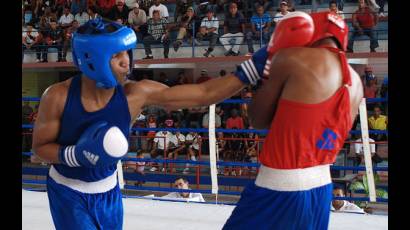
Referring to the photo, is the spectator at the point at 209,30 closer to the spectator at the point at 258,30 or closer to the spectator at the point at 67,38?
the spectator at the point at 258,30

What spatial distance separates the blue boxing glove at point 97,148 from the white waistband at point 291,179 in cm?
49

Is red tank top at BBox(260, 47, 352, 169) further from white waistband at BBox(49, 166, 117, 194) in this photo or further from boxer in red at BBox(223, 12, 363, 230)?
white waistband at BBox(49, 166, 117, 194)

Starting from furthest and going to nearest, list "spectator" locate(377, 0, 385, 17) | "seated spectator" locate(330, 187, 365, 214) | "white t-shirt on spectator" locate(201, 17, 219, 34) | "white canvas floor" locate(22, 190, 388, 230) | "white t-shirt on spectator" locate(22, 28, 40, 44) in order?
"white t-shirt on spectator" locate(22, 28, 40, 44), "white t-shirt on spectator" locate(201, 17, 219, 34), "spectator" locate(377, 0, 385, 17), "seated spectator" locate(330, 187, 365, 214), "white canvas floor" locate(22, 190, 388, 230)

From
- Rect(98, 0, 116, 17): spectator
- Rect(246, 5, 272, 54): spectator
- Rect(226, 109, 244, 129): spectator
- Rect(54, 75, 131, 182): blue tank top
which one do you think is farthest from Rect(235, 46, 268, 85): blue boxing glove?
Rect(98, 0, 116, 17): spectator

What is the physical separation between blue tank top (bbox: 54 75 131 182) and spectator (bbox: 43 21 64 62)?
9027 millimetres

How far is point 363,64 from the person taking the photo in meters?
9.36

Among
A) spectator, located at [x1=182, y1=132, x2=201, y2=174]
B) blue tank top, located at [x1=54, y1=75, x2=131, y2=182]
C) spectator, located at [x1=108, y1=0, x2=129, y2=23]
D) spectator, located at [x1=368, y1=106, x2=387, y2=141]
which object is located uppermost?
spectator, located at [x1=108, y1=0, x2=129, y2=23]

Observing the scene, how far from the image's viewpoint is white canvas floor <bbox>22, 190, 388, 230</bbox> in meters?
3.77

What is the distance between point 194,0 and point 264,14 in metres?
1.82

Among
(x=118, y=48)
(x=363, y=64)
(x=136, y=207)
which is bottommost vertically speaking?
(x=136, y=207)

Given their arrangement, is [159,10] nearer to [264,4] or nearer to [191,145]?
[264,4]

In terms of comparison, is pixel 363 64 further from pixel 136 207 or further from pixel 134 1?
pixel 136 207

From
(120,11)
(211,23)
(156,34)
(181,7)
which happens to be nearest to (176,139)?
(211,23)
